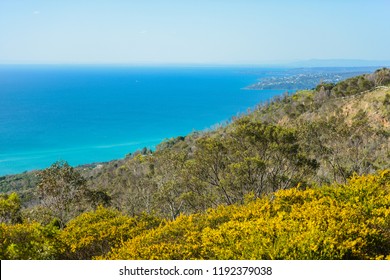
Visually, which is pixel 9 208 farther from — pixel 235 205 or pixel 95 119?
pixel 95 119

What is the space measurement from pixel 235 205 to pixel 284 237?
574 centimetres

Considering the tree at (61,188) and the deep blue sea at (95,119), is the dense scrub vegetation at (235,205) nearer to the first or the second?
the tree at (61,188)

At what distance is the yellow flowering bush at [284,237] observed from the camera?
6.14 m

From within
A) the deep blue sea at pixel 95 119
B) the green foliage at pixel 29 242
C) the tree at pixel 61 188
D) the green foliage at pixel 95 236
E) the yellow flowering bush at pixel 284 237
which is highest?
the yellow flowering bush at pixel 284 237

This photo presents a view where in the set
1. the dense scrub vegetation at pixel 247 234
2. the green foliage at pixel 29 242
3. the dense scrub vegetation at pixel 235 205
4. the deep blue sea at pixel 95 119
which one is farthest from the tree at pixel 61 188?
the deep blue sea at pixel 95 119

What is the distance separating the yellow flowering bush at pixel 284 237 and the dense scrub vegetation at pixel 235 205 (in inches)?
0.9

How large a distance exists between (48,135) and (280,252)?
87.5 metres

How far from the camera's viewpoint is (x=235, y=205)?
39.6ft

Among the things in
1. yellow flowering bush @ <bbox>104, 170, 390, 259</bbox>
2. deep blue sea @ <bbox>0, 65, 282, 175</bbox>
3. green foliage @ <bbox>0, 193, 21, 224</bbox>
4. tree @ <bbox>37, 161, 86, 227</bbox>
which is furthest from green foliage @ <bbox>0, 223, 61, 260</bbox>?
deep blue sea @ <bbox>0, 65, 282, 175</bbox>

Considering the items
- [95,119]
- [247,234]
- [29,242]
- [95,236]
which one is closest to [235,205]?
[95,236]

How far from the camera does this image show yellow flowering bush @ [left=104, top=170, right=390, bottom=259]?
242 inches

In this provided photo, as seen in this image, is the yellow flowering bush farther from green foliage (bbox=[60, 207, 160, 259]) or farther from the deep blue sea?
the deep blue sea
